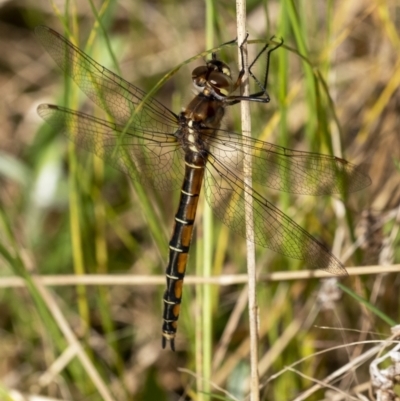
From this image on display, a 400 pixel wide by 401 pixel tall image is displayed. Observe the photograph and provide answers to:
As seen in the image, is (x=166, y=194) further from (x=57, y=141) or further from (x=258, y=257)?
(x=258, y=257)

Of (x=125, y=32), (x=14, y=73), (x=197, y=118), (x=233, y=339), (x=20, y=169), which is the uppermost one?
(x=125, y=32)

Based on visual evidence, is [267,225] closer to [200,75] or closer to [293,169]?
[293,169]

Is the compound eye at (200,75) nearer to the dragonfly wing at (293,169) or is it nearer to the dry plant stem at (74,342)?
the dragonfly wing at (293,169)

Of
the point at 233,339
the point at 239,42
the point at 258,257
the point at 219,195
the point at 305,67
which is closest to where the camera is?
the point at 239,42

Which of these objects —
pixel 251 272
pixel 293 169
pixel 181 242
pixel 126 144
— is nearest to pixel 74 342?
pixel 181 242

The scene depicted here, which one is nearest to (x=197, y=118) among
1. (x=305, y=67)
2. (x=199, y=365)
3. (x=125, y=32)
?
(x=305, y=67)

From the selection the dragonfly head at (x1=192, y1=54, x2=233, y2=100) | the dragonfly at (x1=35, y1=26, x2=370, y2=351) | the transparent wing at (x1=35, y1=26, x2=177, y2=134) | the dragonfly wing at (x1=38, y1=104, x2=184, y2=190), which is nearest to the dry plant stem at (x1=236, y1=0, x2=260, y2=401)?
the dragonfly at (x1=35, y1=26, x2=370, y2=351)

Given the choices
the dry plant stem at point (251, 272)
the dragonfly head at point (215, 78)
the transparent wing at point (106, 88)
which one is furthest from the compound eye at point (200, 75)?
the dry plant stem at point (251, 272)
